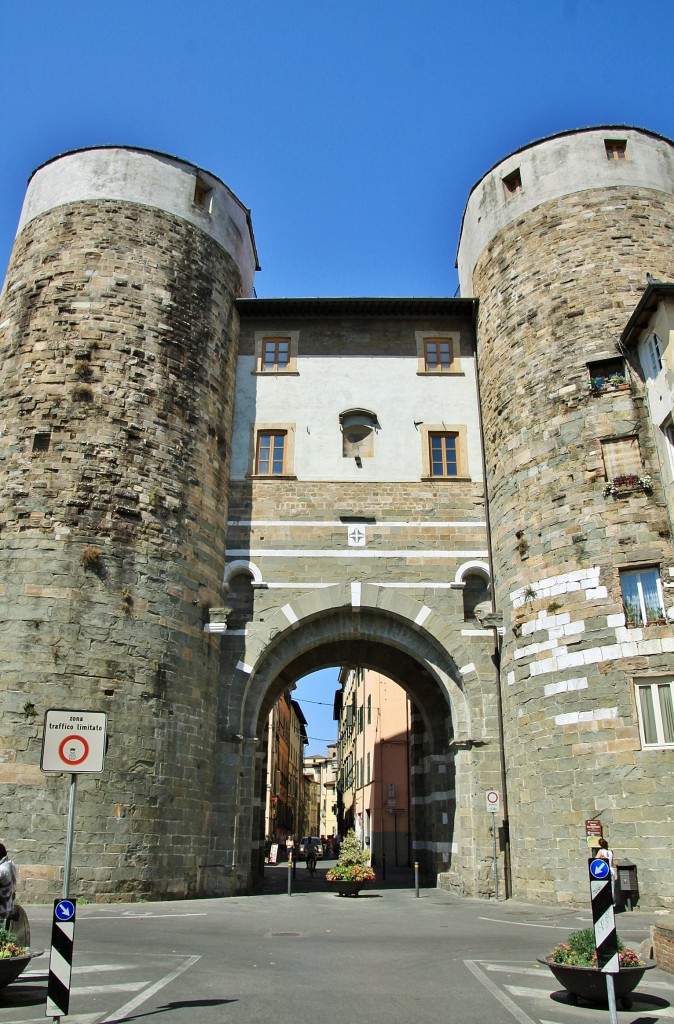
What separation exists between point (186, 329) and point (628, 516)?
10734 millimetres

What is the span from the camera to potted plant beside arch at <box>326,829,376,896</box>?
17602 mm

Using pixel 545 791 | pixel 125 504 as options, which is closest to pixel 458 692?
pixel 545 791

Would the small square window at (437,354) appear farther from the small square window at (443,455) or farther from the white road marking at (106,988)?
the white road marking at (106,988)

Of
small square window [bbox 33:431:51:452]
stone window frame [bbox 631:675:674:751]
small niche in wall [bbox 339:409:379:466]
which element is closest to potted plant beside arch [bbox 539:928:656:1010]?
stone window frame [bbox 631:675:674:751]

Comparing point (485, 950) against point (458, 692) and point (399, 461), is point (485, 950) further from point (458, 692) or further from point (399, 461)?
point (399, 461)

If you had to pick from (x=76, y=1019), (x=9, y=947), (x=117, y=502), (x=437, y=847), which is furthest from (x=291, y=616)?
(x=76, y=1019)

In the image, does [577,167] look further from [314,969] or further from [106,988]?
[106,988]

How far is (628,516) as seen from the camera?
51.7 ft

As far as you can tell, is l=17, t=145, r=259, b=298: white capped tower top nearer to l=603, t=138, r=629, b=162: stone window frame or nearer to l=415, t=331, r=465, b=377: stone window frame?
l=415, t=331, r=465, b=377: stone window frame

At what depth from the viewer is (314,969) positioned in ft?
27.2

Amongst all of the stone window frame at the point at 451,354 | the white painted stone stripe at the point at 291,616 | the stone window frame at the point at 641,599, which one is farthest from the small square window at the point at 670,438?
the white painted stone stripe at the point at 291,616

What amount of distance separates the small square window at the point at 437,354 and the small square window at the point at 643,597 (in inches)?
330

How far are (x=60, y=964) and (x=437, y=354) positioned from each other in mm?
18466

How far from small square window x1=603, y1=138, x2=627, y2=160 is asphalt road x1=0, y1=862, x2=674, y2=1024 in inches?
650
